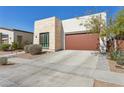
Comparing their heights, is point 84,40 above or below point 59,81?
above

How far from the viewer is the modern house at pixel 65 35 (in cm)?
1823

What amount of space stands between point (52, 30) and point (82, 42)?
164 inches

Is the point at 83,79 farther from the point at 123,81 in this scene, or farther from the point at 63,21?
the point at 63,21

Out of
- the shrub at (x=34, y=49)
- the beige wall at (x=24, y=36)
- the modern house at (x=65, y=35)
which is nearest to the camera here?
the shrub at (x=34, y=49)

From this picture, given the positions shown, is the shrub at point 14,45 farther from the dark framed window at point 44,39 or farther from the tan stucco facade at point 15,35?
the dark framed window at point 44,39

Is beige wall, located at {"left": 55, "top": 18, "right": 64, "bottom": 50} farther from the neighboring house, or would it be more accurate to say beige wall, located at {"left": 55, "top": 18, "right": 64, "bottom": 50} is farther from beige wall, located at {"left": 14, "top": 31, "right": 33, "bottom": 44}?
beige wall, located at {"left": 14, "top": 31, "right": 33, "bottom": 44}

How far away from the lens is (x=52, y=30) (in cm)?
1902

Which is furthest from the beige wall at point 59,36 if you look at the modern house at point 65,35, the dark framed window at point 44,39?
the dark framed window at point 44,39

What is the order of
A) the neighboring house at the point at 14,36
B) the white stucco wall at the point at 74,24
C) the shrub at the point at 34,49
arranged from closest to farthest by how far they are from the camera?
the shrub at the point at 34,49
the white stucco wall at the point at 74,24
the neighboring house at the point at 14,36

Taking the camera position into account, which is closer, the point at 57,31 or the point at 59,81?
the point at 59,81
